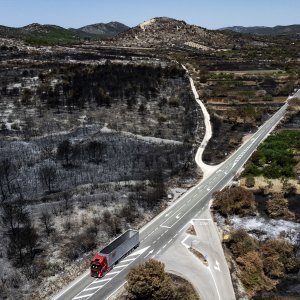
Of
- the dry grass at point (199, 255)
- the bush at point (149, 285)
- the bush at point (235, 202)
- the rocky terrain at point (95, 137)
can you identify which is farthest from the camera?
the bush at point (235, 202)

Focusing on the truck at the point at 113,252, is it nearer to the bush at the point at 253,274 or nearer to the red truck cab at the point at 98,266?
the red truck cab at the point at 98,266

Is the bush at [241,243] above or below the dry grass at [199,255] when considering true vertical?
above

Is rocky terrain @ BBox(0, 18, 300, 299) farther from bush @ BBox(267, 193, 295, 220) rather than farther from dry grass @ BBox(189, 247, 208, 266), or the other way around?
bush @ BBox(267, 193, 295, 220)

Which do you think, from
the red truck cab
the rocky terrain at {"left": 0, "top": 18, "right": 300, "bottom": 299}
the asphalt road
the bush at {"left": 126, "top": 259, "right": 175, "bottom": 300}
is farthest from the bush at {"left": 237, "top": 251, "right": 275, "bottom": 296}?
the rocky terrain at {"left": 0, "top": 18, "right": 300, "bottom": 299}

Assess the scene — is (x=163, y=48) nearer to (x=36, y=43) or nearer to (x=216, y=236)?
A: (x=36, y=43)

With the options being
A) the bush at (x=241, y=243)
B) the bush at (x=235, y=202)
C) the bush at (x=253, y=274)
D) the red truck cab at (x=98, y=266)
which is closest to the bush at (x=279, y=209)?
the bush at (x=235, y=202)

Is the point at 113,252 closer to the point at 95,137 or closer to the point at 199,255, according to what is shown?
the point at 199,255

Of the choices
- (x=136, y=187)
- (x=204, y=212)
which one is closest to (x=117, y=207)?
(x=136, y=187)
